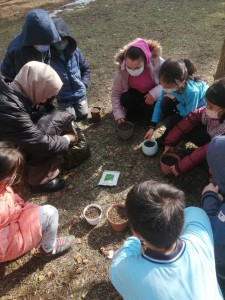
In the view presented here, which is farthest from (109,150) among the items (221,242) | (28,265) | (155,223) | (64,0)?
(64,0)

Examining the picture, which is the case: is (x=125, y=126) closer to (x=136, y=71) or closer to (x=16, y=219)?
(x=136, y=71)

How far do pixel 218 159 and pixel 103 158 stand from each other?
68.3 inches

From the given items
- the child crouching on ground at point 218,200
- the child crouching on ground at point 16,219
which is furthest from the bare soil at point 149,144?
the child crouching on ground at point 16,219

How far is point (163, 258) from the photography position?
1.69m

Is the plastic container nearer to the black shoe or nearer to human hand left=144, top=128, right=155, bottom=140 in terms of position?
human hand left=144, top=128, right=155, bottom=140

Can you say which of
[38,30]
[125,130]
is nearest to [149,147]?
[125,130]

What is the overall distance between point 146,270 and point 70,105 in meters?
3.16

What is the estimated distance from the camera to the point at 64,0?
9133mm

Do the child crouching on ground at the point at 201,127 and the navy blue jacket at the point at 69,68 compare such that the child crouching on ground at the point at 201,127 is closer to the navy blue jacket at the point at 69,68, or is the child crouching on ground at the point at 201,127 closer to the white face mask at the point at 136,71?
the white face mask at the point at 136,71

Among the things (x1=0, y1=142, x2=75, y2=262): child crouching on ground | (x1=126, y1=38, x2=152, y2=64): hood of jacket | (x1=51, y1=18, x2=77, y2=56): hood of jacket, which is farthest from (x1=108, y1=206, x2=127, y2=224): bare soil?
(x1=51, y1=18, x2=77, y2=56): hood of jacket

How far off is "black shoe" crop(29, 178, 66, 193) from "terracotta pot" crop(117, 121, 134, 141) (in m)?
1.03

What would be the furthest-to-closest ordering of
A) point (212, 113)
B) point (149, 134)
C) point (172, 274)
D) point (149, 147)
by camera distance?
point (149, 134) → point (149, 147) → point (212, 113) → point (172, 274)

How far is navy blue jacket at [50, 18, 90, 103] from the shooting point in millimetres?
4047

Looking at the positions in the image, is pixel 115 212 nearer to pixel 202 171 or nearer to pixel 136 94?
pixel 202 171
